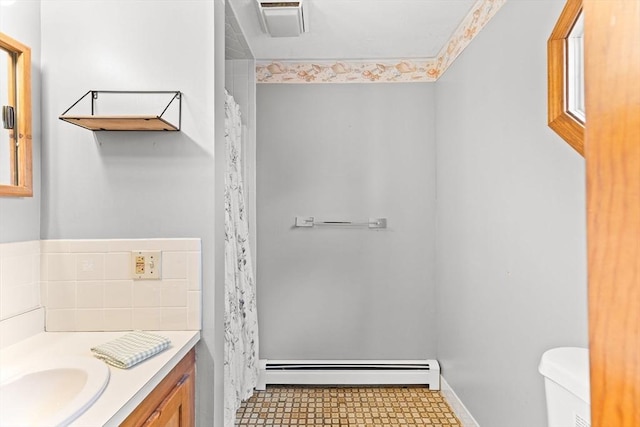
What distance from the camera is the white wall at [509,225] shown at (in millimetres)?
1478

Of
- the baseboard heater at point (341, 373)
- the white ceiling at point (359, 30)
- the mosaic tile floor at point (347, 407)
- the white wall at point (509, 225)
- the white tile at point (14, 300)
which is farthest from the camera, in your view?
the baseboard heater at point (341, 373)

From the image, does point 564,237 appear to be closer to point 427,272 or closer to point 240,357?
point 427,272

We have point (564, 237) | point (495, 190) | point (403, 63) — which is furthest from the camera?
point (403, 63)

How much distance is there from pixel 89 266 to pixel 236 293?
1.04 metres

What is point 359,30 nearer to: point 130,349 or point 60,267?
point 60,267

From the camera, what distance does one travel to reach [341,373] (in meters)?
2.98

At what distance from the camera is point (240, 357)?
100 inches

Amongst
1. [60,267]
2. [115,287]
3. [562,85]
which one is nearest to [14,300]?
[60,267]

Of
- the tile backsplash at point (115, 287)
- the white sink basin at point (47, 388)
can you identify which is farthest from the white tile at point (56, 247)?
the white sink basin at point (47, 388)

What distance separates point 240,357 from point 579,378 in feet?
6.34

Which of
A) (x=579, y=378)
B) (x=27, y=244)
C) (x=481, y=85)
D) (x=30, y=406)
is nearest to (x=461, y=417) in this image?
(x=579, y=378)

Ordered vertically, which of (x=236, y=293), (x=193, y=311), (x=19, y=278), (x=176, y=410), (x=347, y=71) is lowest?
(x=176, y=410)

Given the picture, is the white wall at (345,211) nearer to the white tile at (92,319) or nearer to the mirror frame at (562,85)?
the white tile at (92,319)

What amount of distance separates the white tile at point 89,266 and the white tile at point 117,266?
0.07 feet
